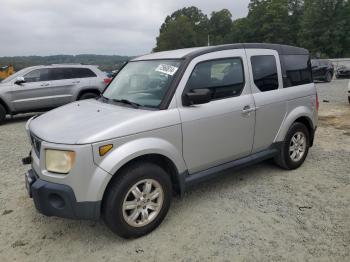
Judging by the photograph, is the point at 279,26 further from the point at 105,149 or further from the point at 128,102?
the point at 105,149

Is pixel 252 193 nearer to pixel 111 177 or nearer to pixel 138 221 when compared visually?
pixel 138 221

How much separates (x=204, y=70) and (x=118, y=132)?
1355 millimetres

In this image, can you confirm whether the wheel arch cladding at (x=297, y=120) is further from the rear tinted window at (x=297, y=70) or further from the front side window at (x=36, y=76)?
the front side window at (x=36, y=76)

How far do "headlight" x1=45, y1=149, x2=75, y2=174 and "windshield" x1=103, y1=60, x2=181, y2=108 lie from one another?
3.43 feet

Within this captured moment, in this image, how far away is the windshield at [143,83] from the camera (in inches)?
146

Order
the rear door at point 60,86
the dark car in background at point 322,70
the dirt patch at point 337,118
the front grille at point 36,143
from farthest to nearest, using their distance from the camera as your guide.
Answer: the dark car in background at point 322,70 < the rear door at point 60,86 < the dirt patch at point 337,118 < the front grille at point 36,143

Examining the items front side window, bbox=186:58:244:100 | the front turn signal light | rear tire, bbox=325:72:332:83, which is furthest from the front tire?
rear tire, bbox=325:72:332:83

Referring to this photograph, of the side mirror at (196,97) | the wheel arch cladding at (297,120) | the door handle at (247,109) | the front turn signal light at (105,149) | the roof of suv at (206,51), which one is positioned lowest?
the wheel arch cladding at (297,120)

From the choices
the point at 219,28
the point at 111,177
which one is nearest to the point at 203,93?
the point at 111,177

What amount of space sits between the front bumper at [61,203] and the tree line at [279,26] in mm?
56752

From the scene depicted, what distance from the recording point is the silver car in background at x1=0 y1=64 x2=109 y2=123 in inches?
394

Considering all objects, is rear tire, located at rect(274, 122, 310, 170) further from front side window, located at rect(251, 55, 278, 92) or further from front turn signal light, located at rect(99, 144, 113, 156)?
front turn signal light, located at rect(99, 144, 113, 156)

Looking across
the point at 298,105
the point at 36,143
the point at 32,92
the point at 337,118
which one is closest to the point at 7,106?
the point at 32,92

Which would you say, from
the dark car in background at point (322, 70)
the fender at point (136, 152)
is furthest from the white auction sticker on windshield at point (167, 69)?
the dark car in background at point (322, 70)
